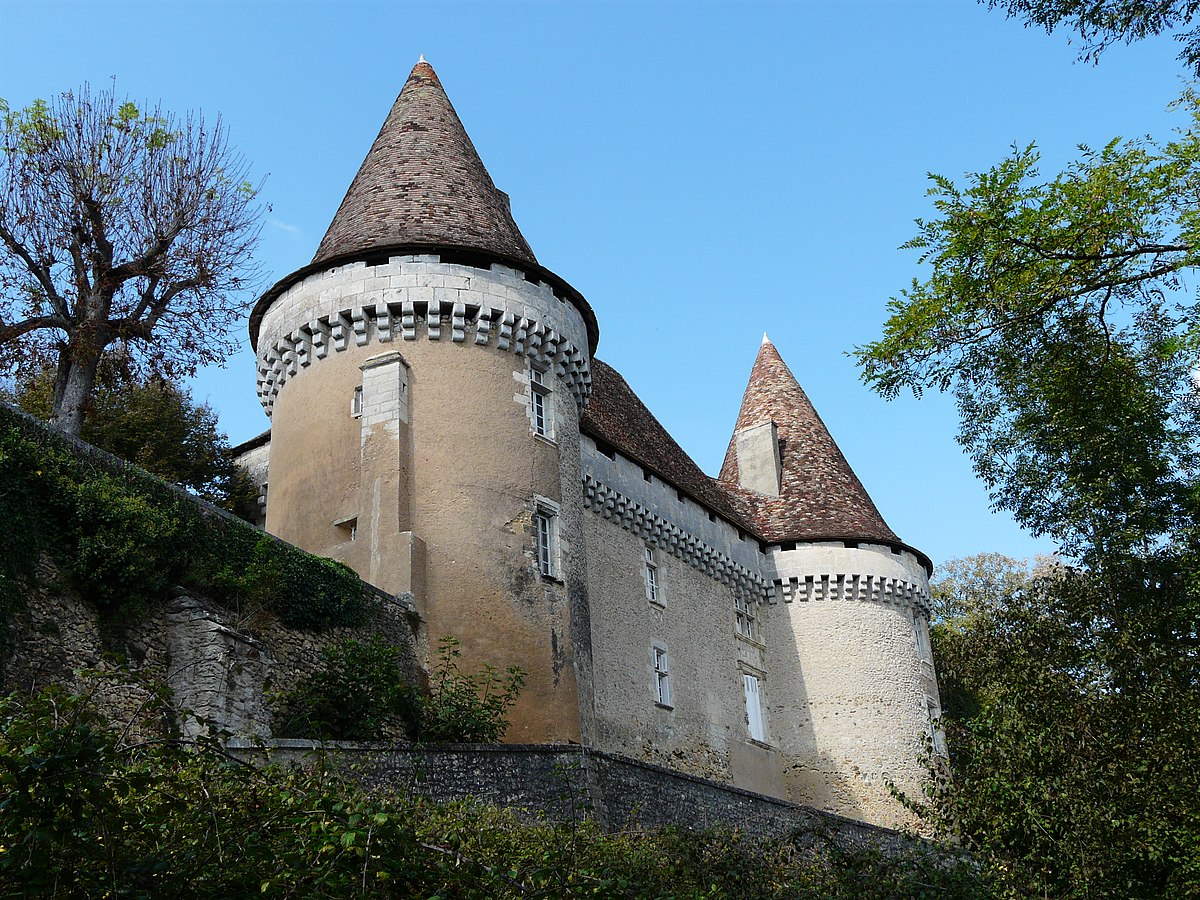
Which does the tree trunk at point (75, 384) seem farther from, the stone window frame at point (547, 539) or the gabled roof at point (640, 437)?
the gabled roof at point (640, 437)

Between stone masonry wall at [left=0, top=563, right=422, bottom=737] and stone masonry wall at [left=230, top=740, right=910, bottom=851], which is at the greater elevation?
stone masonry wall at [left=0, top=563, right=422, bottom=737]

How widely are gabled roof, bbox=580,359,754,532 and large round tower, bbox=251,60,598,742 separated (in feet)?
9.65

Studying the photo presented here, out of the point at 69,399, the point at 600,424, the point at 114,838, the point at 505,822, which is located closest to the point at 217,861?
the point at 114,838

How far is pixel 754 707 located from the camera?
24.1 metres

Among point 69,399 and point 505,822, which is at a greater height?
point 69,399

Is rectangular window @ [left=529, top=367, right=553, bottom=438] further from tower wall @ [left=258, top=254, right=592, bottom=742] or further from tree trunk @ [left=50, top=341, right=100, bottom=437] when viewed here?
tree trunk @ [left=50, top=341, right=100, bottom=437]

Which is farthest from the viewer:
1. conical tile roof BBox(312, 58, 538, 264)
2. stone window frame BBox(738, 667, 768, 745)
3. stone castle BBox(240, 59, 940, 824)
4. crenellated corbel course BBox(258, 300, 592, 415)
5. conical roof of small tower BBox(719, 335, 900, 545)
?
conical roof of small tower BBox(719, 335, 900, 545)

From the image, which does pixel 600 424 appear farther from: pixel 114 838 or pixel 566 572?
pixel 114 838

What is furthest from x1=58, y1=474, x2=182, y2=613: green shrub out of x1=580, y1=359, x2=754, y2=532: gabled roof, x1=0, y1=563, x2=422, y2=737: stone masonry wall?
x1=580, y1=359, x2=754, y2=532: gabled roof

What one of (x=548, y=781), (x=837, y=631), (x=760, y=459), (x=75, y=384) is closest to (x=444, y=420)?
(x=75, y=384)

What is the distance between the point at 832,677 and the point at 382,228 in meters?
12.7

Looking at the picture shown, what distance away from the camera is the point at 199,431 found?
24.6m

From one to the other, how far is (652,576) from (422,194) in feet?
25.6

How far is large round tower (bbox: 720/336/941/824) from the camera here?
2389 centimetres
